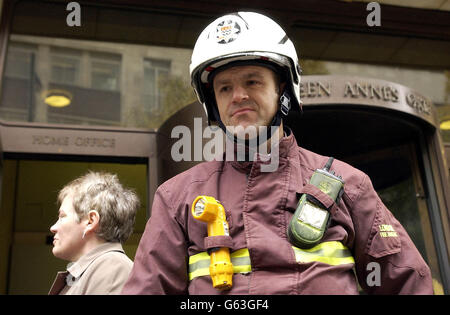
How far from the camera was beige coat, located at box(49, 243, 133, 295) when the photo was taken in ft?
7.80

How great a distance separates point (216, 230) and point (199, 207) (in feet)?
0.33

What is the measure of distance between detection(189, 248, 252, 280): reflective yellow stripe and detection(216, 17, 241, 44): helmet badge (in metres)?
0.93

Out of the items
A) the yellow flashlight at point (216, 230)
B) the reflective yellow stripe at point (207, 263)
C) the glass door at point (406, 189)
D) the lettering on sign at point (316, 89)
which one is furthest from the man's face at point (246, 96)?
the glass door at point (406, 189)

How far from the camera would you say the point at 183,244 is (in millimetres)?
2029

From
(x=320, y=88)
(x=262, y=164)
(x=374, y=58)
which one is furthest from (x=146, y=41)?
(x=262, y=164)

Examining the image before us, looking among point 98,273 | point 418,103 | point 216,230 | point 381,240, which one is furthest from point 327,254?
point 418,103

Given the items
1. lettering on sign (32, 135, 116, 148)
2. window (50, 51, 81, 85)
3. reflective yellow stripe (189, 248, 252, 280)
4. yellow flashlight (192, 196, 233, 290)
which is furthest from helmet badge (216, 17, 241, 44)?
window (50, 51, 81, 85)

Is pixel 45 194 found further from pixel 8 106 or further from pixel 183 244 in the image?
pixel 183 244

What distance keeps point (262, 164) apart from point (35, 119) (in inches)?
133

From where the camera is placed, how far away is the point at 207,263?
193 cm

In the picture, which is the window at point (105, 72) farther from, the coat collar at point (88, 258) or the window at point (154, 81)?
the coat collar at point (88, 258)

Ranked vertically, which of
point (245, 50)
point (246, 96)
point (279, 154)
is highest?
point (245, 50)

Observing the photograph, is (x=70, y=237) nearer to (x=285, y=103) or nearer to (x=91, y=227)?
(x=91, y=227)

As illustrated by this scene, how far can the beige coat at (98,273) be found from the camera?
2.38 metres
